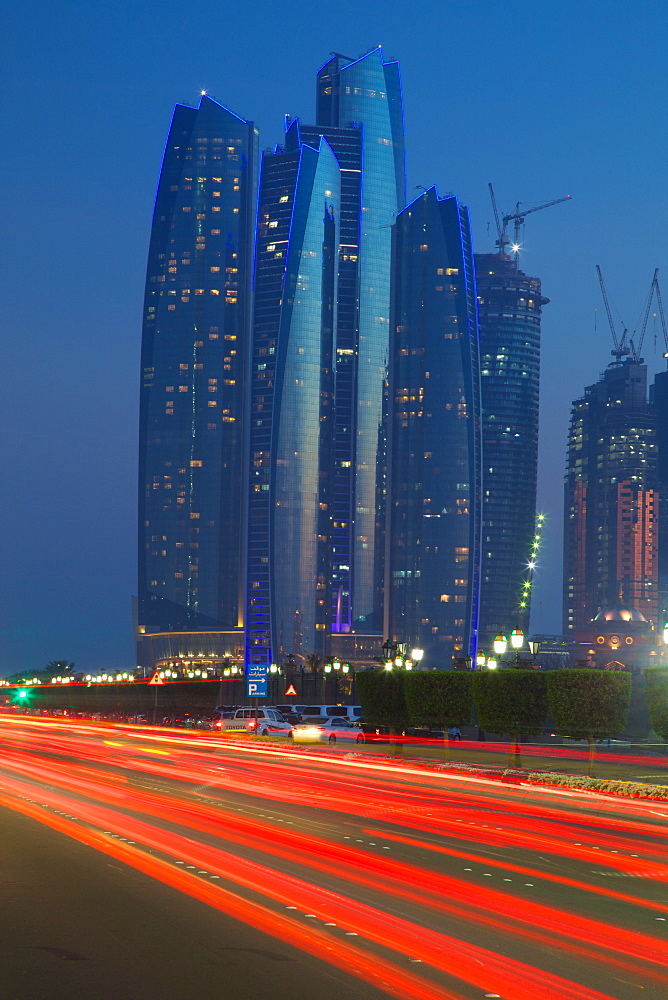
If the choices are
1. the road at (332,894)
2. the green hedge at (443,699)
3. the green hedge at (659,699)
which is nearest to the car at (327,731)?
the green hedge at (443,699)

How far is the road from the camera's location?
11.3 m

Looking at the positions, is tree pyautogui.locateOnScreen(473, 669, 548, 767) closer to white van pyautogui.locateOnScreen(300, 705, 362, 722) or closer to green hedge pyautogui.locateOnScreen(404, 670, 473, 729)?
green hedge pyautogui.locateOnScreen(404, 670, 473, 729)

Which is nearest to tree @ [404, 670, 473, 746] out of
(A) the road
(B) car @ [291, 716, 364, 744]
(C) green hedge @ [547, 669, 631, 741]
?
(C) green hedge @ [547, 669, 631, 741]

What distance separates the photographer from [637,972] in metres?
11.7

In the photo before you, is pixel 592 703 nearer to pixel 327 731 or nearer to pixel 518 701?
pixel 518 701

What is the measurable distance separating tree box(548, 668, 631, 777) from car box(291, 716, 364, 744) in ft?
57.1

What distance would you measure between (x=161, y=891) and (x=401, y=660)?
55441mm

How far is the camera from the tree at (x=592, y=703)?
1577 inches

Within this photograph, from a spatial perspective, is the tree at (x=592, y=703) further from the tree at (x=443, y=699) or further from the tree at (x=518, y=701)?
the tree at (x=443, y=699)

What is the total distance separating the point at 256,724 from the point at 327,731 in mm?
5863

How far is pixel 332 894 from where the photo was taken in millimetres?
15703

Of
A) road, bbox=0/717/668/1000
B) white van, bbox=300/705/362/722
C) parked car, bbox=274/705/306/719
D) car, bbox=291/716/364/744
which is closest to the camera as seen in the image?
road, bbox=0/717/668/1000

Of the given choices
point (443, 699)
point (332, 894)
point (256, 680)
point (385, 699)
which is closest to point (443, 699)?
point (443, 699)

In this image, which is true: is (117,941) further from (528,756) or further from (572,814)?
(528,756)
